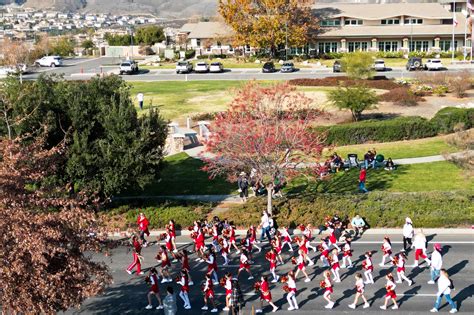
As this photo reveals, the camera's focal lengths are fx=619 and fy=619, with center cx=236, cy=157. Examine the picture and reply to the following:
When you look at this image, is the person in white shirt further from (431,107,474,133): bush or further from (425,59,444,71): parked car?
(425,59,444,71): parked car

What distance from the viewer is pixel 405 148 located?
1405 inches

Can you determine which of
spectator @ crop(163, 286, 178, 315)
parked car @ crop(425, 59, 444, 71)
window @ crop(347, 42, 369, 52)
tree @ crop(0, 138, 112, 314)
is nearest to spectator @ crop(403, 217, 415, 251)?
spectator @ crop(163, 286, 178, 315)

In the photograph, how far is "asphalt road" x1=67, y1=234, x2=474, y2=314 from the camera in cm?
1820

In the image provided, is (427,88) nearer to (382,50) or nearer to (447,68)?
(447,68)

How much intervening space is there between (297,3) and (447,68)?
1988 cm

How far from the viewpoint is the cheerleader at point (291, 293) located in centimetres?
1783

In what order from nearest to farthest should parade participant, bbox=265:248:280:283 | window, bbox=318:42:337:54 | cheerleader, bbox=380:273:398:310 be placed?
cheerleader, bbox=380:273:398:310, parade participant, bbox=265:248:280:283, window, bbox=318:42:337:54

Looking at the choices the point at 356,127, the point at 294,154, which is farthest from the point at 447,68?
the point at 294,154

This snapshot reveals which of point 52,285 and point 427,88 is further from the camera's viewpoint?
point 427,88

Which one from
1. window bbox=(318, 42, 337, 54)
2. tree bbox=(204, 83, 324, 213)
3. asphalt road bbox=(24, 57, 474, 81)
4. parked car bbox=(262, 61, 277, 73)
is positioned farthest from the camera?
window bbox=(318, 42, 337, 54)

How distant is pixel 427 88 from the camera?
167 feet

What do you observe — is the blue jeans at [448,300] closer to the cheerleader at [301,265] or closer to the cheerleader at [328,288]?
the cheerleader at [328,288]

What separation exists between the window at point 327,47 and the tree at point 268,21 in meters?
4.44

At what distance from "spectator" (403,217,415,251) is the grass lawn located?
40.7 feet
